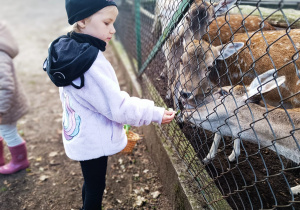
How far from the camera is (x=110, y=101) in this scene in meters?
1.80

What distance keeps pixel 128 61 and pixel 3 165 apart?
315 cm

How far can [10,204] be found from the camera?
2895 mm

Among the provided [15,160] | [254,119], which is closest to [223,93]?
[254,119]

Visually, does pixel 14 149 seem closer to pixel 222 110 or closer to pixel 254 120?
pixel 222 110

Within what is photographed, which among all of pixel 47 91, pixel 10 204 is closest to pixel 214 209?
pixel 10 204

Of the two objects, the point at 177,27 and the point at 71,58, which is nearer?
the point at 71,58

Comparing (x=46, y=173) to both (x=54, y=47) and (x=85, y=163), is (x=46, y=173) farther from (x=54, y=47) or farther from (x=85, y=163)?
(x=54, y=47)

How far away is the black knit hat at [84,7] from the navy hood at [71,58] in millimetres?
124

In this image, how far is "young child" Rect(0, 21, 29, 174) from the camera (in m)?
2.89

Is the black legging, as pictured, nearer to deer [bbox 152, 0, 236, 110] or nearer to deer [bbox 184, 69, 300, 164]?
deer [bbox 184, 69, 300, 164]

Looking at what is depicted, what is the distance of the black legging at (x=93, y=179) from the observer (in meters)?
2.11

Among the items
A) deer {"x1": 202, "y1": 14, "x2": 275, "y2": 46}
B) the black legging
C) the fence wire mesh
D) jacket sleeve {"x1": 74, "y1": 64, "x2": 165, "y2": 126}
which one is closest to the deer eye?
the fence wire mesh

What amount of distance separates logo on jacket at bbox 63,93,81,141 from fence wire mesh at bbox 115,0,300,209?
1039mm

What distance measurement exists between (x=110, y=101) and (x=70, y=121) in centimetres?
41
